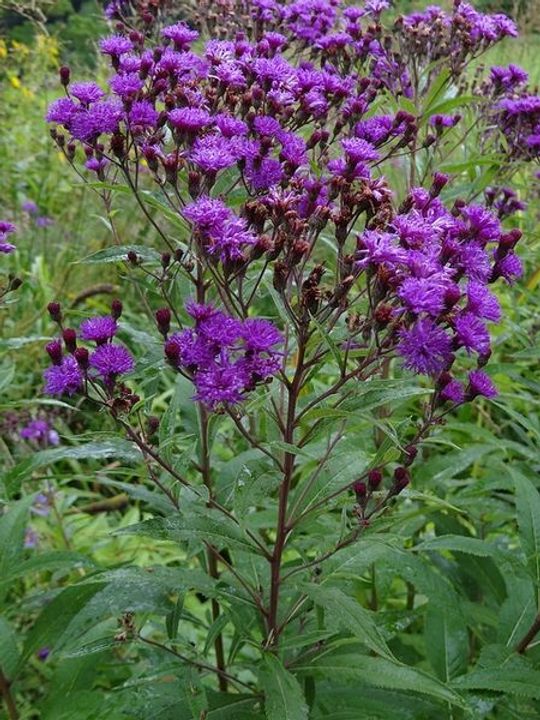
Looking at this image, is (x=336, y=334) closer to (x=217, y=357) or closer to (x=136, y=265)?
(x=217, y=357)

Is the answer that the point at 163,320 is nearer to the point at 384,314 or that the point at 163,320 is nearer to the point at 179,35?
the point at 384,314

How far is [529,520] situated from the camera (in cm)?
208

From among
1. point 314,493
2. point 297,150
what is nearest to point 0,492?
point 314,493

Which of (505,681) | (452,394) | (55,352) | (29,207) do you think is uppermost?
(452,394)

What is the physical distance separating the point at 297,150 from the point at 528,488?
107 centimetres

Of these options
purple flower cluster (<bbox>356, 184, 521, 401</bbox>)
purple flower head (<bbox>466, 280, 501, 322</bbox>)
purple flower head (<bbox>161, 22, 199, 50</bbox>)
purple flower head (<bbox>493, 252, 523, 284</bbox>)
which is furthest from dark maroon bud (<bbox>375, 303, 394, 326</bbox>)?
purple flower head (<bbox>161, 22, 199, 50</bbox>)

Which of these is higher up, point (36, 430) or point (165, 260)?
point (165, 260)

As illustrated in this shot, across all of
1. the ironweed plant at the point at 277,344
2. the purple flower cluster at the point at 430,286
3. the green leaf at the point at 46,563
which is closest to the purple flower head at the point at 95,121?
the ironweed plant at the point at 277,344

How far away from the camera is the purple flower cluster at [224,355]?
155 centimetres

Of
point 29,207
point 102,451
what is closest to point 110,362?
point 102,451

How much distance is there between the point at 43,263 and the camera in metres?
5.56

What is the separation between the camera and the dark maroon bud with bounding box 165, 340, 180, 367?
61.2 inches

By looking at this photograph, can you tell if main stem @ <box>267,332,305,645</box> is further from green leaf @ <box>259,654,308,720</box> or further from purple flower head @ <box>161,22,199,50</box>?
purple flower head @ <box>161,22,199,50</box>

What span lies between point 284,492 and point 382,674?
471mm
